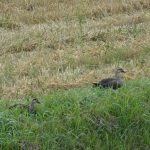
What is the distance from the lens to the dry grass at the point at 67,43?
22.1ft

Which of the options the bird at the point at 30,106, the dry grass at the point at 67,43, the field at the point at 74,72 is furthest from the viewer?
the dry grass at the point at 67,43

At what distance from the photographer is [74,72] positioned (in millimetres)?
6980

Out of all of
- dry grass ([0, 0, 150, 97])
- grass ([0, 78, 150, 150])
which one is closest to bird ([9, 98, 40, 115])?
grass ([0, 78, 150, 150])

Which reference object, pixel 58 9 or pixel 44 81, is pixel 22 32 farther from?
pixel 44 81

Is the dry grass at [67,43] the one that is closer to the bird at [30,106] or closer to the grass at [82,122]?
the bird at [30,106]

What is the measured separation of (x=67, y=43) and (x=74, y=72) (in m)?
1.82

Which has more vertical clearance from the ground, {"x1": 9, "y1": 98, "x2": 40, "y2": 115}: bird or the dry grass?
{"x1": 9, "y1": 98, "x2": 40, "y2": 115}: bird

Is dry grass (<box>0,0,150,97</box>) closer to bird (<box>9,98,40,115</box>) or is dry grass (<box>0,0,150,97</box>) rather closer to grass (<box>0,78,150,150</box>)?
bird (<box>9,98,40,115</box>)

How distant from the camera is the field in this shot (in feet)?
16.6

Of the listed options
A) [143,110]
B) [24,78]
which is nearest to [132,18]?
[24,78]

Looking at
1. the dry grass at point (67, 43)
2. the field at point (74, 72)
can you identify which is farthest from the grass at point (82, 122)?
the dry grass at point (67, 43)

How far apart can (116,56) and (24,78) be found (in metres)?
1.65

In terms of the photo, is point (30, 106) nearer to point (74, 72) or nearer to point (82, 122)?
point (82, 122)

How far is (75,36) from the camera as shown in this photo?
8938 millimetres
